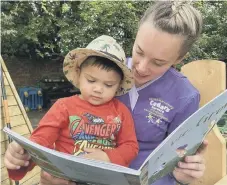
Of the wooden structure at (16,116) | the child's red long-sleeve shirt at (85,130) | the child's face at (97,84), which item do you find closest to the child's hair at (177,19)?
the child's face at (97,84)

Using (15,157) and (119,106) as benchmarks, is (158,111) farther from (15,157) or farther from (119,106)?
(15,157)

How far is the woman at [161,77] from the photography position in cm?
136

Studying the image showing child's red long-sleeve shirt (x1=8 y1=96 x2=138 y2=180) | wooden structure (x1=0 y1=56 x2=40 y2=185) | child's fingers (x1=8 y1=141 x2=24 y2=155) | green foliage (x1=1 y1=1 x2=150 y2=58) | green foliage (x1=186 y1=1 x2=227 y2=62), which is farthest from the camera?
green foliage (x1=186 y1=1 x2=227 y2=62)

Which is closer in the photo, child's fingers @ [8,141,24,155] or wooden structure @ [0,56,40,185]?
child's fingers @ [8,141,24,155]

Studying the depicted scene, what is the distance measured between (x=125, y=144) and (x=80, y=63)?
327 mm

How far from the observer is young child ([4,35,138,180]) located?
1274 mm

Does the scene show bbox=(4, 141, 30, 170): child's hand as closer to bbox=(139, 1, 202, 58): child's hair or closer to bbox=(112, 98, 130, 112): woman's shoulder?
bbox=(112, 98, 130, 112): woman's shoulder

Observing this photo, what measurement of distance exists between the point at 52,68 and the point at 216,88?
27.2ft

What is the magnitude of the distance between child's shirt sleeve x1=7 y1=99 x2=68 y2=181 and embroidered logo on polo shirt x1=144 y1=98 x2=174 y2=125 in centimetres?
34

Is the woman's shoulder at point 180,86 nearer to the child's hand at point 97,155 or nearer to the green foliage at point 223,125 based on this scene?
Answer: the child's hand at point 97,155

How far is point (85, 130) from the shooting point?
130 cm

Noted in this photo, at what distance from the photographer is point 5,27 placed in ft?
26.7

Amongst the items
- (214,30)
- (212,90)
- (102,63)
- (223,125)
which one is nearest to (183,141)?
(102,63)

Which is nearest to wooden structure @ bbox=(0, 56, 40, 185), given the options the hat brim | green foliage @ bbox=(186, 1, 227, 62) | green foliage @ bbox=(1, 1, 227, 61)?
the hat brim
